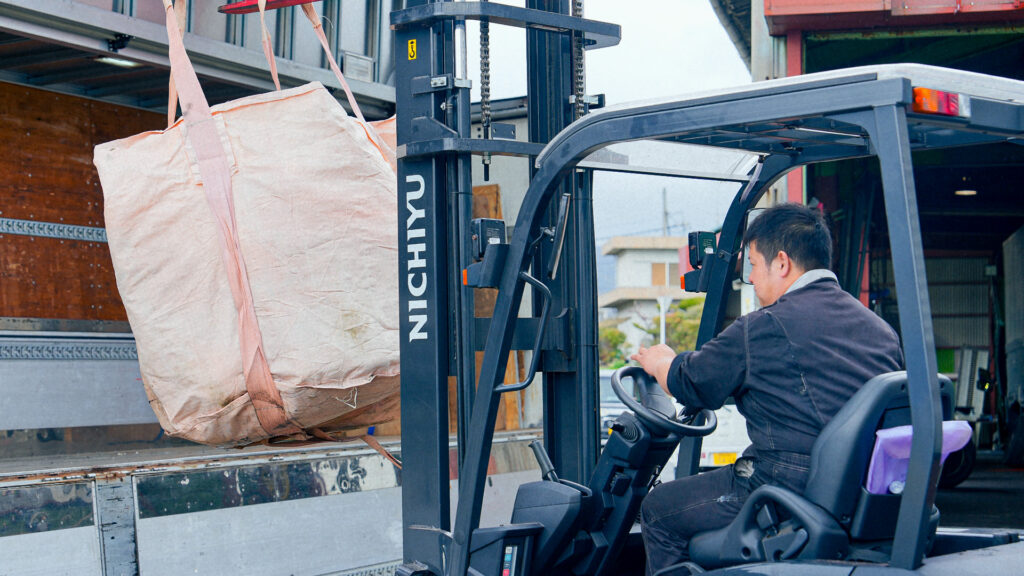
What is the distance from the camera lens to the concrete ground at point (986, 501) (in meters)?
9.55

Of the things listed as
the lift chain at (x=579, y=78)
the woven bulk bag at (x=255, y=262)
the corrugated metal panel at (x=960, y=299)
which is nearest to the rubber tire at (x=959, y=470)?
the lift chain at (x=579, y=78)

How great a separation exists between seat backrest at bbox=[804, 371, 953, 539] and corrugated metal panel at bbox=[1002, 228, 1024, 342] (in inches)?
570

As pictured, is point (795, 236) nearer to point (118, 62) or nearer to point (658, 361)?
point (658, 361)

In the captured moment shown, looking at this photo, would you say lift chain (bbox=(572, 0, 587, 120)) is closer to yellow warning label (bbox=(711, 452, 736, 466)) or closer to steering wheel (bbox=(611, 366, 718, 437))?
steering wheel (bbox=(611, 366, 718, 437))

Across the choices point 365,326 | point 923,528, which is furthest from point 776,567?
point 365,326

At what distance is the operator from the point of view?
8.83 ft

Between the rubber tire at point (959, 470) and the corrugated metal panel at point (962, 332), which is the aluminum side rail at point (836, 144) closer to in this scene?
the rubber tire at point (959, 470)

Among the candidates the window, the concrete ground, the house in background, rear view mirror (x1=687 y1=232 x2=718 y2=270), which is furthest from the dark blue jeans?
the window

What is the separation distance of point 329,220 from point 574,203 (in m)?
0.89

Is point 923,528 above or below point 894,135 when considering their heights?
below

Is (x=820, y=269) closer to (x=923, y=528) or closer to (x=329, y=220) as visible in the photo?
(x=923, y=528)

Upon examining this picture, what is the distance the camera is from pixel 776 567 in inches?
98.7

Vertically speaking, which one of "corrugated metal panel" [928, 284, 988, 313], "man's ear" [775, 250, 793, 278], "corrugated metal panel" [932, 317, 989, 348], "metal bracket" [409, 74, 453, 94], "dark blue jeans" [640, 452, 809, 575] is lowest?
"corrugated metal panel" [932, 317, 989, 348]

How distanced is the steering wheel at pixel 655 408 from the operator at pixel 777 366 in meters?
0.11
